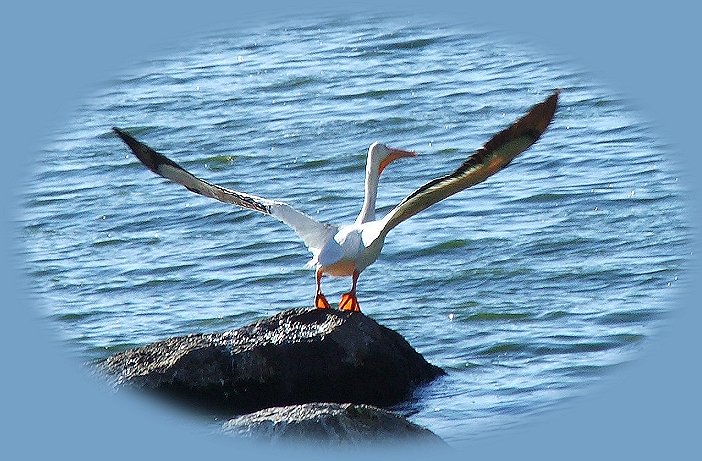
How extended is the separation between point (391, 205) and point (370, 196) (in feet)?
20.2

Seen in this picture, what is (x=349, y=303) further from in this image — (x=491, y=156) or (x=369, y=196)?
(x=491, y=156)

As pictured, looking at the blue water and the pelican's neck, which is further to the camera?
the blue water

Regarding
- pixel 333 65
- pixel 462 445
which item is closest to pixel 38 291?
pixel 462 445

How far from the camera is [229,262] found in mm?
18656

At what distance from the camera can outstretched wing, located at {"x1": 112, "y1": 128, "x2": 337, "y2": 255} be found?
13.1 meters

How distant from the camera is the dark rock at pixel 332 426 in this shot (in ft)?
34.7

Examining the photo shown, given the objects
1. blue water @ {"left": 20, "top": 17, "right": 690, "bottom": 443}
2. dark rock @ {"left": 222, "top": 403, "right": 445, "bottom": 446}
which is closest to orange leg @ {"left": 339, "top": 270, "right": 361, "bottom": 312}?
blue water @ {"left": 20, "top": 17, "right": 690, "bottom": 443}

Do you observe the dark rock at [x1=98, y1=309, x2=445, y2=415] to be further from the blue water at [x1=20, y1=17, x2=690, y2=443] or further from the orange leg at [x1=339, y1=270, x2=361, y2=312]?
the blue water at [x1=20, y1=17, x2=690, y2=443]

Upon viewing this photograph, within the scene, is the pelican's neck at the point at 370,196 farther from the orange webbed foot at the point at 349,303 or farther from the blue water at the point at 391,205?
the blue water at the point at 391,205

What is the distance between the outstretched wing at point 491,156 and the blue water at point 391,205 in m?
2.09

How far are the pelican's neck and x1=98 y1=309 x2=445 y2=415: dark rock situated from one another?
4.73 feet

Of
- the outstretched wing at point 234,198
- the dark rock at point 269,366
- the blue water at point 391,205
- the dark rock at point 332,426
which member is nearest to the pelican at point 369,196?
the outstretched wing at point 234,198

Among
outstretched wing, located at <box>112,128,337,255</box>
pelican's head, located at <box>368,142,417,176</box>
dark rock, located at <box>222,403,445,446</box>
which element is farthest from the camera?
pelican's head, located at <box>368,142,417,176</box>

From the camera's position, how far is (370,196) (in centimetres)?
1357
